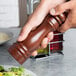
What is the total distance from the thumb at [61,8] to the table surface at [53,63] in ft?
0.99

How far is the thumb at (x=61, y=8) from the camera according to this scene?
86cm

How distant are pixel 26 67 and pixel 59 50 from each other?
206 mm

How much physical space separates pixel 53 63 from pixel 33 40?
1.33ft

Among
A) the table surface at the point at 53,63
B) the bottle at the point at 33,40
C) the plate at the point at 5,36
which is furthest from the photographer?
the plate at the point at 5,36

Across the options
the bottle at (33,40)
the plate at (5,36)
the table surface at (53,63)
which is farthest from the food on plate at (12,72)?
the plate at (5,36)

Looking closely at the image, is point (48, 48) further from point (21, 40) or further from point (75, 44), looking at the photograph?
point (21, 40)

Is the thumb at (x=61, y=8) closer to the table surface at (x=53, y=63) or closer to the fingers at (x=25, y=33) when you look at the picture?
the fingers at (x=25, y=33)

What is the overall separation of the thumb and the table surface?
30 centimetres

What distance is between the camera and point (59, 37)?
4.27 feet

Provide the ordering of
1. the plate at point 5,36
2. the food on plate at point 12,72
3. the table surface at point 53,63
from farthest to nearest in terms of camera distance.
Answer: the plate at point 5,36
the table surface at point 53,63
the food on plate at point 12,72

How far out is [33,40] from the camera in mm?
846

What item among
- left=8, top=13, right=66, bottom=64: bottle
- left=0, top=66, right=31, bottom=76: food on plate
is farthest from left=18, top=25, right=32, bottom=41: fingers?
left=0, top=66, right=31, bottom=76: food on plate

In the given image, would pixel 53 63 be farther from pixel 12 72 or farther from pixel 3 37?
pixel 3 37

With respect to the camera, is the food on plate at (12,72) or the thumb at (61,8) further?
the food on plate at (12,72)
